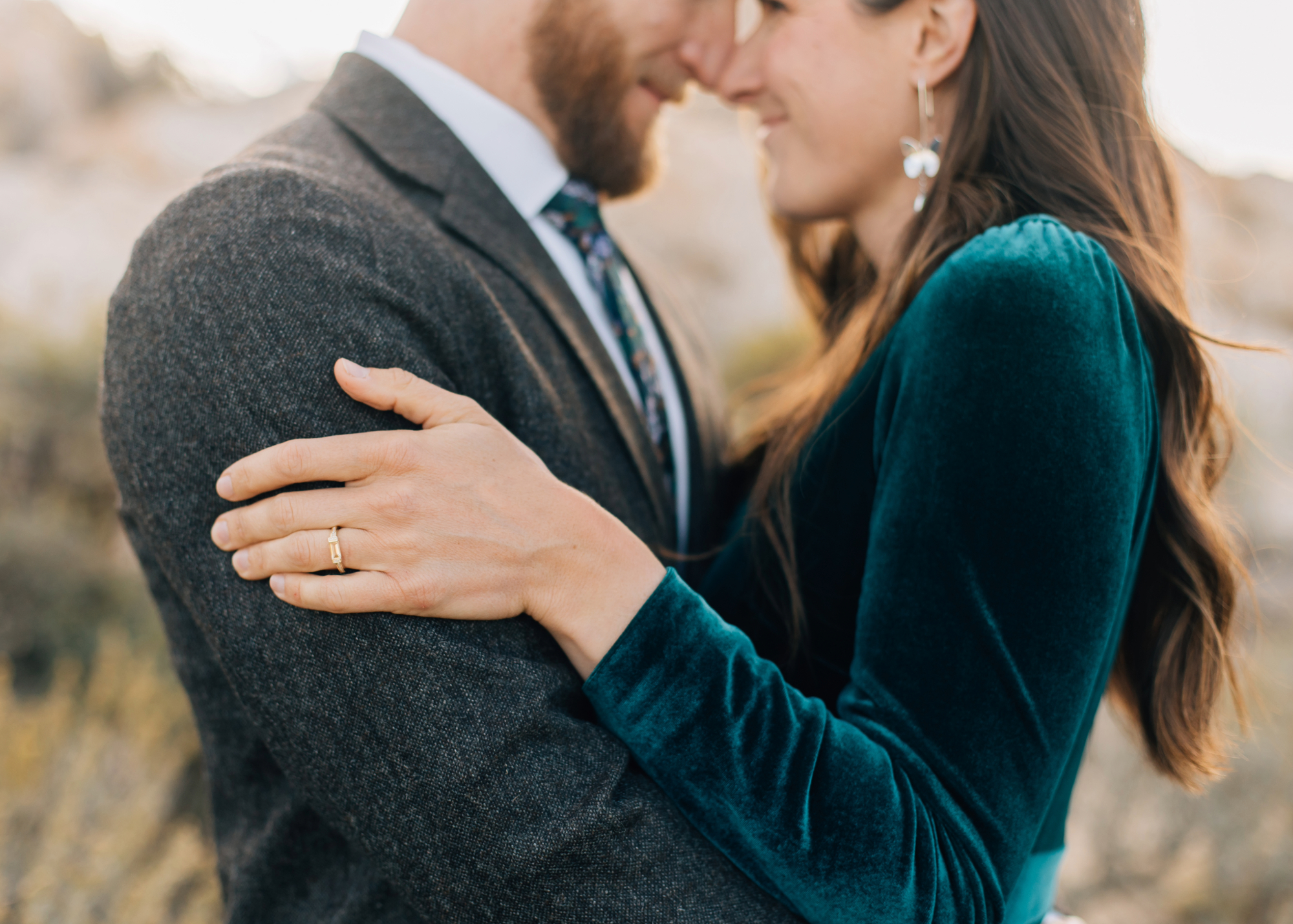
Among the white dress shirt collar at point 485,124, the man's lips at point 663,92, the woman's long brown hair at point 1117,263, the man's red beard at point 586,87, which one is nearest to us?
the woman's long brown hair at point 1117,263

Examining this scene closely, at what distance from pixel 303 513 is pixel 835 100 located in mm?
1189

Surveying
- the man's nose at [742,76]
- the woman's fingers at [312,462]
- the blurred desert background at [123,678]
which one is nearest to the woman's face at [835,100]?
the man's nose at [742,76]

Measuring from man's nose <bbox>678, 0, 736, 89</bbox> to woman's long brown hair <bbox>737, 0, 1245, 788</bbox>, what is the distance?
459 millimetres

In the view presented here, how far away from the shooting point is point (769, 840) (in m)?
0.86

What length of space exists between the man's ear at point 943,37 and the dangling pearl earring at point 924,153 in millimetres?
28

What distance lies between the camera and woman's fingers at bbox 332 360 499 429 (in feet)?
2.69

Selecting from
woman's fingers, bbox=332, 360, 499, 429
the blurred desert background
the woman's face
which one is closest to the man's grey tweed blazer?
woman's fingers, bbox=332, 360, 499, 429

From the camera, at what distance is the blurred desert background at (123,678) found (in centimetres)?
206

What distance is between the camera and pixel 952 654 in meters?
0.88

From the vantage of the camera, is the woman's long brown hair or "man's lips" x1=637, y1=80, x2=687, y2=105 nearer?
the woman's long brown hair

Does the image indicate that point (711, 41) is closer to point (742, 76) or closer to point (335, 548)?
point (742, 76)

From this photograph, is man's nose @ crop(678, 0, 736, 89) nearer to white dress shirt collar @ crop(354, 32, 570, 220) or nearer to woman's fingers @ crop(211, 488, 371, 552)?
white dress shirt collar @ crop(354, 32, 570, 220)

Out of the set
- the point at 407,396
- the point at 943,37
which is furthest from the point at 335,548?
the point at 943,37

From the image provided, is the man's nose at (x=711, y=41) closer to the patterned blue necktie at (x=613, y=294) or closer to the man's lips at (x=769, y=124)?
the man's lips at (x=769, y=124)
